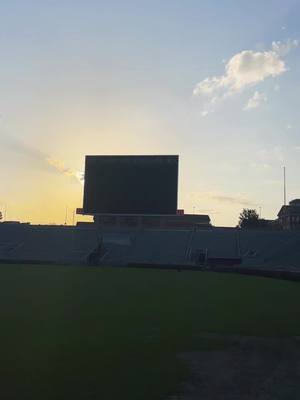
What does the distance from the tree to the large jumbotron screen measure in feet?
239

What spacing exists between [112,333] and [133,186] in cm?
4654

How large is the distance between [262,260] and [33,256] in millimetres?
28043

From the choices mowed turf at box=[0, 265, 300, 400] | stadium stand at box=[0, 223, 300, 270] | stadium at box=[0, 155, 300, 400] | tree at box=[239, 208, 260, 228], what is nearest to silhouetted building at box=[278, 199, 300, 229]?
tree at box=[239, 208, 260, 228]

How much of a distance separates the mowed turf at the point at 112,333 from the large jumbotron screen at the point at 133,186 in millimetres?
34159

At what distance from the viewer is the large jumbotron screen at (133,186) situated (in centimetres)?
5881

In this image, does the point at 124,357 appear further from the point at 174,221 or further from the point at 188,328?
the point at 174,221

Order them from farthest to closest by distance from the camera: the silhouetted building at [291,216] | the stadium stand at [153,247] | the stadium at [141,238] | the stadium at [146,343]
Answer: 1. the silhouetted building at [291,216]
2. the stadium stand at [153,247]
3. the stadium at [141,238]
4. the stadium at [146,343]

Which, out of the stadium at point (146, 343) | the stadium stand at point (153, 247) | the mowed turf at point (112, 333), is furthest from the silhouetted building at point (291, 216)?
the mowed turf at point (112, 333)

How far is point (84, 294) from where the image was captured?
2323cm

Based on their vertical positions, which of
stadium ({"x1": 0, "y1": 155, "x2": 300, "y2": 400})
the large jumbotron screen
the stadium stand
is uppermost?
the large jumbotron screen

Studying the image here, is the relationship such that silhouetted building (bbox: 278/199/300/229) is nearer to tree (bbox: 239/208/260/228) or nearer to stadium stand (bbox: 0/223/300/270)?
tree (bbox: 239/208/260/228)

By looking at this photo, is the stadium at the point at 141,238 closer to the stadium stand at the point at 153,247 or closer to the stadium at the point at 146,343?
the stadium stand at the point at 153,247

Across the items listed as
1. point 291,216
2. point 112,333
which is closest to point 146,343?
point 112,333

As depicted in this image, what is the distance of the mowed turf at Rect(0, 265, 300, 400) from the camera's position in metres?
8.06
